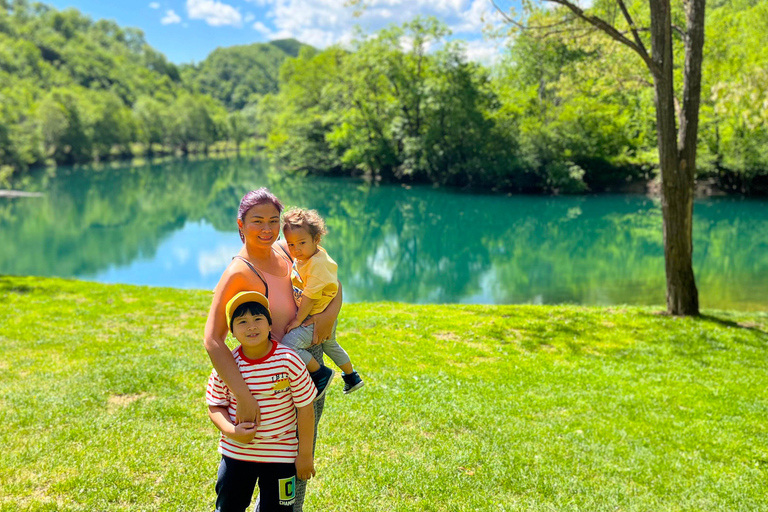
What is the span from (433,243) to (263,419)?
83.4ft

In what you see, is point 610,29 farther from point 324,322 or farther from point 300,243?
point 324,322

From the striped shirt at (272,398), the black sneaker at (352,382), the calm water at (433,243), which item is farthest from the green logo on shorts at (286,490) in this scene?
the calm water at (433,243)

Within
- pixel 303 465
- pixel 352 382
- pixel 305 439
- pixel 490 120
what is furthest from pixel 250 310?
pixel 490 120

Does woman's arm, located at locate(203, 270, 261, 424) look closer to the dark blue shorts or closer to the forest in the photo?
the dark blue shorts

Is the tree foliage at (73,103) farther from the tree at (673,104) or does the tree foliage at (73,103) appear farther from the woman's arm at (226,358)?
the woman's arm at (226,358)

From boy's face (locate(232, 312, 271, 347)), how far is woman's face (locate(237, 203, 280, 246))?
0.49 meters

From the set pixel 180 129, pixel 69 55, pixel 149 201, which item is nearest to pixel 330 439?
pixel 149 201

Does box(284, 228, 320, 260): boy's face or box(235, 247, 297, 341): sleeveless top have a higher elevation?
box(284, 228, 320, 260): boy's face

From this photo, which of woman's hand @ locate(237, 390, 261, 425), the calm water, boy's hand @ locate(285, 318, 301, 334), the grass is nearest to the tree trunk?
the grass

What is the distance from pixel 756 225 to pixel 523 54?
27259mm

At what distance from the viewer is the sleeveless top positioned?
113 inches

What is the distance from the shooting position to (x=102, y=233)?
31.7 m

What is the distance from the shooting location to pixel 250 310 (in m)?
2.54

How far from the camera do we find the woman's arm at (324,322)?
2.97m
